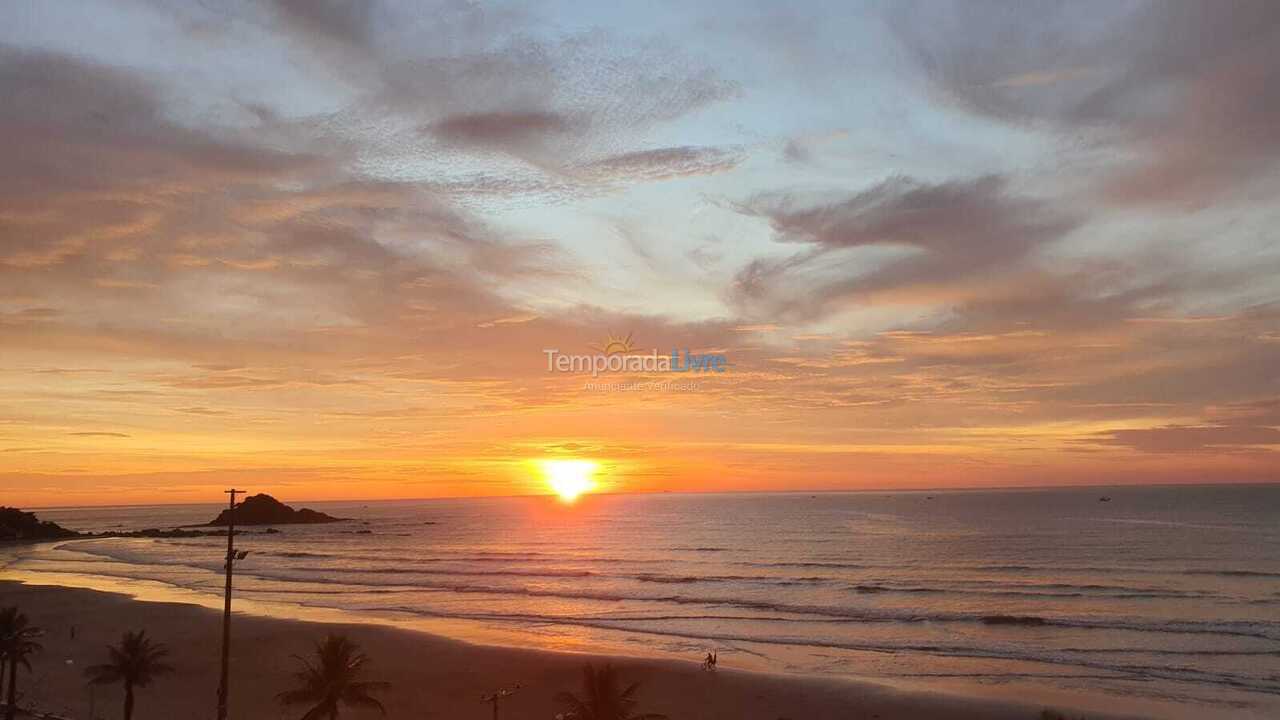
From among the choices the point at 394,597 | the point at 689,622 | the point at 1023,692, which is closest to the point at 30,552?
the point at 394,597

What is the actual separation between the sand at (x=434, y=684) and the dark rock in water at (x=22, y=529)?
129 meters

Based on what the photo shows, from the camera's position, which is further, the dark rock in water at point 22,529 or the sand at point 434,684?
the dark rock in water at point 22,529

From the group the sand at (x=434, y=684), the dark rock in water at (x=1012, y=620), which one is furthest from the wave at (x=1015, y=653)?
the sand at (x=434, y=684)

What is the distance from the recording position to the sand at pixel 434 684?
39.7 meters

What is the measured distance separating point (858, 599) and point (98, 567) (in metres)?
96.7

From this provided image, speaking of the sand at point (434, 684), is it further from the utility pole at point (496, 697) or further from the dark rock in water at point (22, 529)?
the dark rock in water at point (22, 529)

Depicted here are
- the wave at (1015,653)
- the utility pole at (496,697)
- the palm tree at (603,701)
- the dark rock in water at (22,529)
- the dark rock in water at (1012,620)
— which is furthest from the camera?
the dark rock in water at (22,529)

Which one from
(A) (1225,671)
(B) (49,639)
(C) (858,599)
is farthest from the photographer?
(C) (858,599)

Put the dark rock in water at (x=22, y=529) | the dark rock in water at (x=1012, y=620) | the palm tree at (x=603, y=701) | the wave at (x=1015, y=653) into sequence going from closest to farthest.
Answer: the palm tree at (x=603, y=701) < the wave at (x=1015, y=653) < the dark rock in water at (x=1012, y=620) < the dark rock in water at (x=22, y=529)

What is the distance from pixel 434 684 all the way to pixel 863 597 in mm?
41705

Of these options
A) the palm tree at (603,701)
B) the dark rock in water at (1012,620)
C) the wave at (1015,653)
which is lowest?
the wave at (1015,653)

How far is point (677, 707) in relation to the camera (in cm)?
4022

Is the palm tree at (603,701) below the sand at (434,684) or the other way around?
the other way around

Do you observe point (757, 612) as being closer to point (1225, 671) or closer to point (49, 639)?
point (1225, 671)
